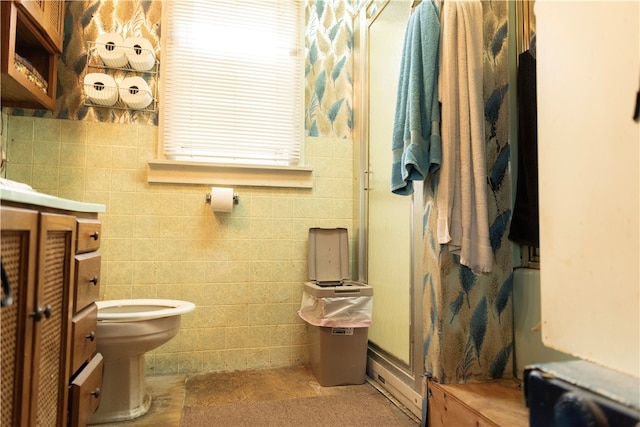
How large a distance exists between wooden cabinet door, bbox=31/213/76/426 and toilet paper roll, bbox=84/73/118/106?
1.22 m

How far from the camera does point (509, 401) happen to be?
1297 millimetres

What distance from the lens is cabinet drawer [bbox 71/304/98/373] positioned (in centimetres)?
114

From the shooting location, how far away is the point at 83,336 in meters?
1.22

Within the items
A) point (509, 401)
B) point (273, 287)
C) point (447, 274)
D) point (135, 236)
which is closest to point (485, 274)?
point (447, 274)

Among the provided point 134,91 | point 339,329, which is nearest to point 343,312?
point 339,329

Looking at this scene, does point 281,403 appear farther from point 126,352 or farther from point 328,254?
point 328,254

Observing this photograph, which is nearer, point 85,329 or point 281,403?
point 85,329

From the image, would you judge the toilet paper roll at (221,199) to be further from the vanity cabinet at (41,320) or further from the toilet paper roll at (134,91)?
the vanity cabinet at (41,320)

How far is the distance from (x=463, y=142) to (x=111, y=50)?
190 centimetres

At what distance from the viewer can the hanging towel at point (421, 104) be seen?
1.46 metres

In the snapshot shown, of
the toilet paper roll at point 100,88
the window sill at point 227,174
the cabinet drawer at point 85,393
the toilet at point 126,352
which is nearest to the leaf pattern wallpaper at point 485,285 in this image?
the window sill at point 227,174

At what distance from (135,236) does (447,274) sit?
166 centimetres

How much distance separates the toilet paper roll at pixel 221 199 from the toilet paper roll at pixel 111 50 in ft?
2.83

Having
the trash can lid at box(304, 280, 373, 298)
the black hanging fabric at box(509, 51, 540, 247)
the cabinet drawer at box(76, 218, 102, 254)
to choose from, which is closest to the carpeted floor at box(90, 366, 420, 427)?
the trash can lid at box(304, 280, 373, 298)
